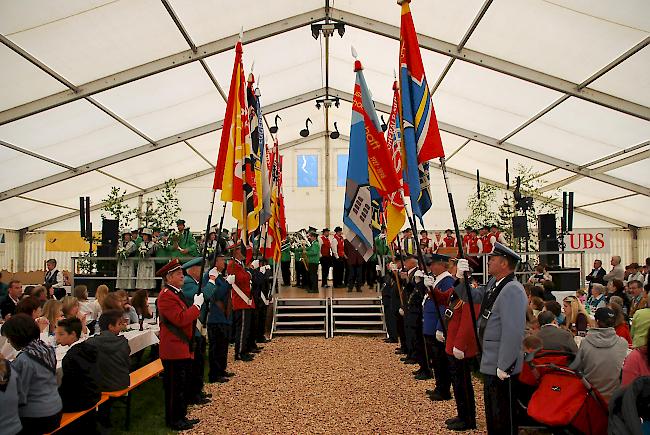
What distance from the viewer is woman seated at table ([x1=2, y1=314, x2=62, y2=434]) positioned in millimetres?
4293

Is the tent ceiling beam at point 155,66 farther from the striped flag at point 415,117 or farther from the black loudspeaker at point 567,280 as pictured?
the black loudspeaker at point 567,280

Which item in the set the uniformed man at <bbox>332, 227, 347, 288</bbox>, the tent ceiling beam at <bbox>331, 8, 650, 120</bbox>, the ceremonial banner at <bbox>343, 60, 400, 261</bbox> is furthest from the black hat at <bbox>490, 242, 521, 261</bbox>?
the uniformed man at <bbox>332, 227, 347, 288</bbox>

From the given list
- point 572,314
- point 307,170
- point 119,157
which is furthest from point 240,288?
point 307,170

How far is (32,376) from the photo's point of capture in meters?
4.34

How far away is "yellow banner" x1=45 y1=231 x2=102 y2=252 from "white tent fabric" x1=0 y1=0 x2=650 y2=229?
0.86m

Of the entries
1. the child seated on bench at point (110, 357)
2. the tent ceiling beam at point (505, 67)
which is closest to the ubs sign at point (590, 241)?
the tent ceiling beam at point (505, 67)

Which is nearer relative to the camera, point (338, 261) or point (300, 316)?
point (300, 316)

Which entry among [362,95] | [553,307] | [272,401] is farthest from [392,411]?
[362,95]

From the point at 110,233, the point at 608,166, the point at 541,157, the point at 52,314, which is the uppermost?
the point at 541,157

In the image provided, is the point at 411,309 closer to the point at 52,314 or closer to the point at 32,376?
the point at 52,314

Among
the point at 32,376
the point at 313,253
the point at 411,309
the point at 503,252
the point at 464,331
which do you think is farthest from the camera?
the point at 313,253

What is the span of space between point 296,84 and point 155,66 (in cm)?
603

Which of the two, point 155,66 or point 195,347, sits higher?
point 155,66

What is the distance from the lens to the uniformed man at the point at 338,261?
1803 centimetres
